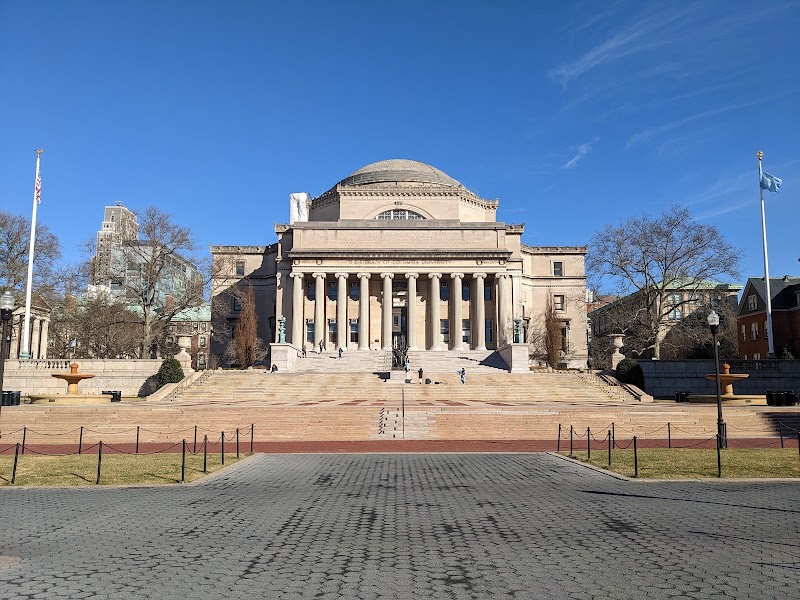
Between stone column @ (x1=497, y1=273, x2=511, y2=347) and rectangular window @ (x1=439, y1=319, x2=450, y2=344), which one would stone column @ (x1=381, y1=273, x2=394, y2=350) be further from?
stone column @ (x1=497, y1=273, x2=511, y2=347)

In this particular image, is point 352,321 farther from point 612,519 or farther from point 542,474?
point 612,519

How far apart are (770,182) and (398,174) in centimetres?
4201

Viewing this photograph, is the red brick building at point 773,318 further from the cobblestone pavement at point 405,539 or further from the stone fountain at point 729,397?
the cobblestone pavement at point 405,539

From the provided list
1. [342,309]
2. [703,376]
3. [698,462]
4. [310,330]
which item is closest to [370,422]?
[698,462]

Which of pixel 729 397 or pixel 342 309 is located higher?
pixel 342 309

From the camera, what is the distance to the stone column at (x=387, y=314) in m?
65.6

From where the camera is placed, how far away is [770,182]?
49656 mm

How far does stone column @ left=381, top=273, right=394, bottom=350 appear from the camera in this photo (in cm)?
6556

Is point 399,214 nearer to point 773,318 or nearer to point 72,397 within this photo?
point 773,318

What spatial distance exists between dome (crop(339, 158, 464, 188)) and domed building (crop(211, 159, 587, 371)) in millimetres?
2221

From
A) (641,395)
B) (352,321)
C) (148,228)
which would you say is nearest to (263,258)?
(352,321)

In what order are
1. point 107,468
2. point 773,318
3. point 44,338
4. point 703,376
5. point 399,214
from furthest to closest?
point 399,214 < point 44,338 < point 773,318 < point 703,376 < point 107,468

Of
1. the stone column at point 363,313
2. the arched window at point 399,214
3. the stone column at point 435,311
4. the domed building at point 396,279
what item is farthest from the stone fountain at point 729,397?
→ the arched window at point 399,214

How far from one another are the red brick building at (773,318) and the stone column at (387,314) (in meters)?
37.6
